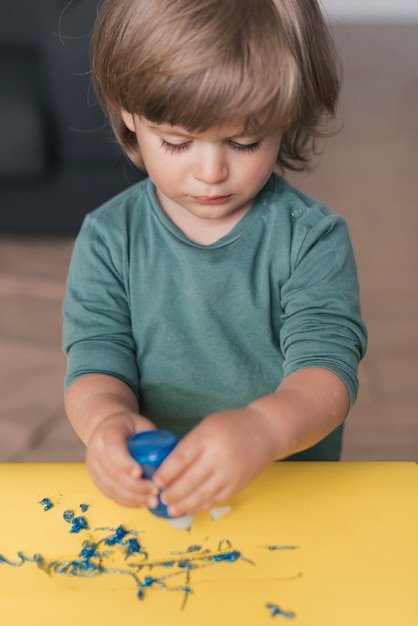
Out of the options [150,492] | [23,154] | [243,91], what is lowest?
[23,154]

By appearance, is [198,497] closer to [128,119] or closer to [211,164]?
[211,164]

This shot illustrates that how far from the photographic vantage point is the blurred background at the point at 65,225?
5.11 ft

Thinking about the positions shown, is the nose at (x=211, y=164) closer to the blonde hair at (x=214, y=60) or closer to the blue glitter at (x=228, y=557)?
the blonde hair at (x=214, y=60)

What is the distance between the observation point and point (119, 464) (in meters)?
0.56

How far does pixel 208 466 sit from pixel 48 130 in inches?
67.0

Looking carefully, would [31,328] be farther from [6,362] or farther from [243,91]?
[243,91]

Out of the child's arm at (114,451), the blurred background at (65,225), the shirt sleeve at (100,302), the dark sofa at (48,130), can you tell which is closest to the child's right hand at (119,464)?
the child's arm at (114,451)

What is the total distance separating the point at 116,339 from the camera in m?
0.84

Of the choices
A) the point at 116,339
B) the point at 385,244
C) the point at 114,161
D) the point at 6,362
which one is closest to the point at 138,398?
the point at 116,339

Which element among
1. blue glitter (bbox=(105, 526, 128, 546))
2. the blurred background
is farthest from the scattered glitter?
the blurred background

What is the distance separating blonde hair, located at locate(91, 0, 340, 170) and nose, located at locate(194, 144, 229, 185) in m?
0.03

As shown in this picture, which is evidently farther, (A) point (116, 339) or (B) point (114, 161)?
(B) point (114, 161)

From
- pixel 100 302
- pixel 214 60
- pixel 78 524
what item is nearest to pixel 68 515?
pixel 78 524

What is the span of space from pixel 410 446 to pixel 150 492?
1.02 m
